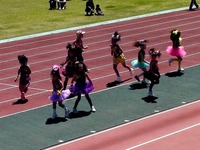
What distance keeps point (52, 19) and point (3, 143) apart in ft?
85.4

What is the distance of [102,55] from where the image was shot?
2902cm

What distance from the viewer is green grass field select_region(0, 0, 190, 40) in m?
39.2

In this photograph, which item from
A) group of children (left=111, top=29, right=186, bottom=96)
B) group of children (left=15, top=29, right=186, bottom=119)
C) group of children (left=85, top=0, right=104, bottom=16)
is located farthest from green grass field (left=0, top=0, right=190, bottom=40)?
group of children (left=15, top=29, right=186, bottom=119)

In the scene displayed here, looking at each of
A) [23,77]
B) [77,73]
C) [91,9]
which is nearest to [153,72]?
[77,73]

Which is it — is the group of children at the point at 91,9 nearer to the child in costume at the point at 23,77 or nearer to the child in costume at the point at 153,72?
the child in costume at the point at 23,77

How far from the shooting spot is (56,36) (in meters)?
35.6

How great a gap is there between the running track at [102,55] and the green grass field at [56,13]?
2.53m

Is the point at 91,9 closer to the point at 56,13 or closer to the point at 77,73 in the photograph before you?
the point at 56,13

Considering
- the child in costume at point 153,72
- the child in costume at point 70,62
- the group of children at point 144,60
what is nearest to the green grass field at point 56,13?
the group of children at point 144,60

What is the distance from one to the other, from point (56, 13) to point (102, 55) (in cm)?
1641

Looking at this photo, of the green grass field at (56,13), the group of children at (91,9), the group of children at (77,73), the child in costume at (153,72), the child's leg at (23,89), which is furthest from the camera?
the group of children at (91,9)

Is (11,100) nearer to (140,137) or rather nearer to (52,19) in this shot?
(140,137)

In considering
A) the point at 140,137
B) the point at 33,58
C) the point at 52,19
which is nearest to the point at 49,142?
the point at 140,137

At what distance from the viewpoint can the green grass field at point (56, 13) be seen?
129 ft
